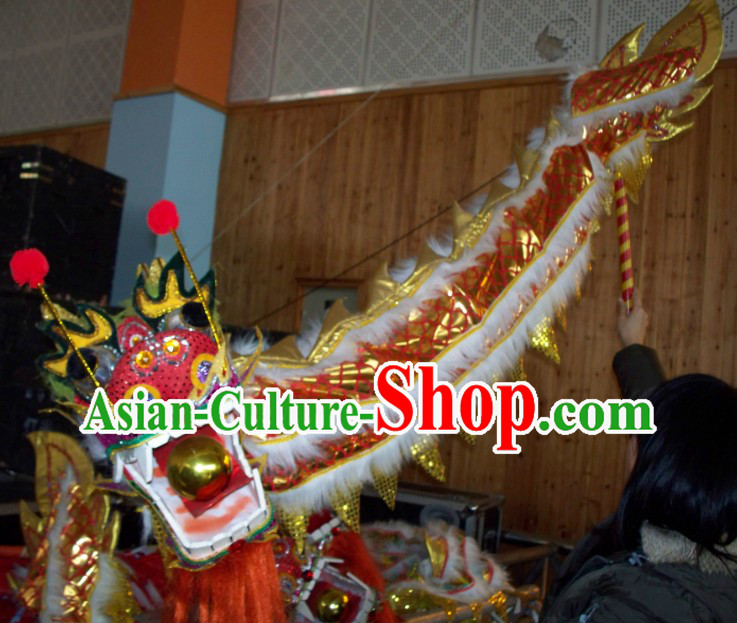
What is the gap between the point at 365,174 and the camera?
5434mm

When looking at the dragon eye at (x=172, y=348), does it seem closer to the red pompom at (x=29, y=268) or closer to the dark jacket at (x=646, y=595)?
the red pompom at (x=29, y=268)

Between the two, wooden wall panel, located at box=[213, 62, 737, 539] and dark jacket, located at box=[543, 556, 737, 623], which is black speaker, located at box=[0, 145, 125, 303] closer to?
wooden wall panel, located at box=[213, 62, 737, 539]

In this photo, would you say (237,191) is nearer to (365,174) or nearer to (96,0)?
(365,174)

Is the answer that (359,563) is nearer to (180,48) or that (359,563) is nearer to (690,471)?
(690,471)

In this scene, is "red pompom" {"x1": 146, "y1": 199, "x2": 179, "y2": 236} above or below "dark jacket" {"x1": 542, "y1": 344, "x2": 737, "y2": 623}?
above

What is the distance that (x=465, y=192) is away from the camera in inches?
197

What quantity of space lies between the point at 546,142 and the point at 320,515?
3.37 feet

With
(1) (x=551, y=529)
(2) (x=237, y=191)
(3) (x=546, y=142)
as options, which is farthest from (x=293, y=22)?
(3) (x=546, y=142)

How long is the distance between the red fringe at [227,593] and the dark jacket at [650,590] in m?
0.57

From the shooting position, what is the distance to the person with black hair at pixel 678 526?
951 millimetres

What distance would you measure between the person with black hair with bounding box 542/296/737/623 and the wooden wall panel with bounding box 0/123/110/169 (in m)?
6.14

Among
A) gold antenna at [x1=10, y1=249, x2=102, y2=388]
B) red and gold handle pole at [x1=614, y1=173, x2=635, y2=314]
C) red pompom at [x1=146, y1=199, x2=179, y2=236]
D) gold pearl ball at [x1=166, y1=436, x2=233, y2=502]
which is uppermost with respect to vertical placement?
red and gold handle pole at [x1=614, y1=173, x2=635, y2=314]

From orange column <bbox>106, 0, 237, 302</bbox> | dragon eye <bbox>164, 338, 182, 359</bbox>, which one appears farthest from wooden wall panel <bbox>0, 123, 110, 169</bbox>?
dragon eye <bbox>164, 338, 182, 359</bbox>

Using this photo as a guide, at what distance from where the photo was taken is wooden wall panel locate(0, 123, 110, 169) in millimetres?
6660
